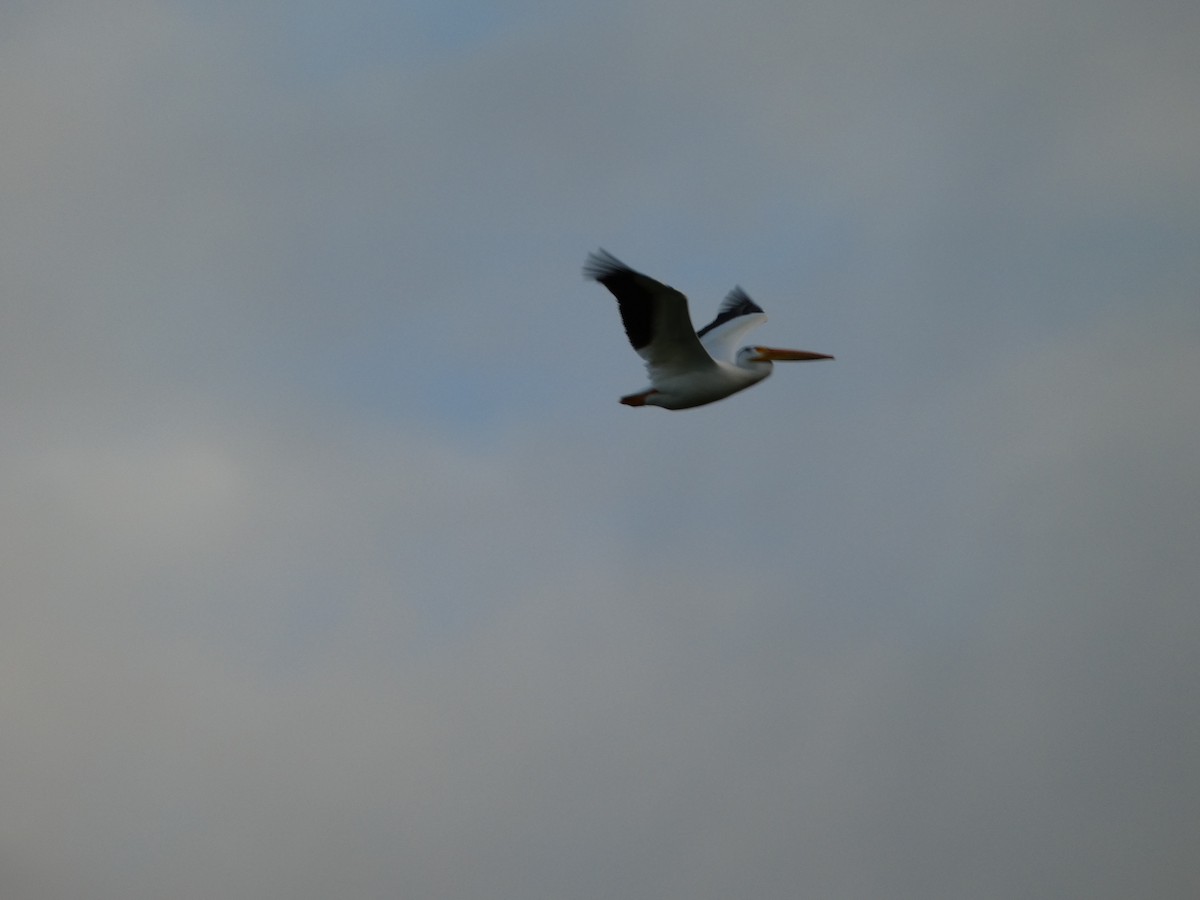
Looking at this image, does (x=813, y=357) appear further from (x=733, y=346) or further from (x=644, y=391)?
(x=644, y=391)

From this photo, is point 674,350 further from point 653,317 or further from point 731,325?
point 731,325

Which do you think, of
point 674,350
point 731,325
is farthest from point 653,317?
point 731,325

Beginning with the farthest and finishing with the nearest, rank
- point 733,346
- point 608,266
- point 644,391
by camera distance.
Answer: point 733,346 → point 644,391 → point 608,266

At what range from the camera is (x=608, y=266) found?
16969 mm

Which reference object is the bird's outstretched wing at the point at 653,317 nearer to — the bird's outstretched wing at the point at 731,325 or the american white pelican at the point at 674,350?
the american white pelican at the point at 674,350

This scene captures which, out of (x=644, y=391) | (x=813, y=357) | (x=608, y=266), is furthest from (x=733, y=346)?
(x=608, y=266)

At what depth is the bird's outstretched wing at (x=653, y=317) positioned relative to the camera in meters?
17.0

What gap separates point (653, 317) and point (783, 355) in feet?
10.8

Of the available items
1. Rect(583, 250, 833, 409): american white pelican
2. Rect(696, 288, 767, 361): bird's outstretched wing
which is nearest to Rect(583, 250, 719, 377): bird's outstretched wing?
Rect(583, 250, 833, 409): american white pelican

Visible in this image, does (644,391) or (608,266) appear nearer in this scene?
(608,266)

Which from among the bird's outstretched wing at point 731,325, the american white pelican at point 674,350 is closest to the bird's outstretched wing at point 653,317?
the american white pelican at point 674,350

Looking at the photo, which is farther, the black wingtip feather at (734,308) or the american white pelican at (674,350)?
the black wingtip feather at (734,308)

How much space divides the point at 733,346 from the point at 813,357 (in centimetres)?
112

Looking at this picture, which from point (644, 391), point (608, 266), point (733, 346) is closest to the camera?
point (608, 266)
